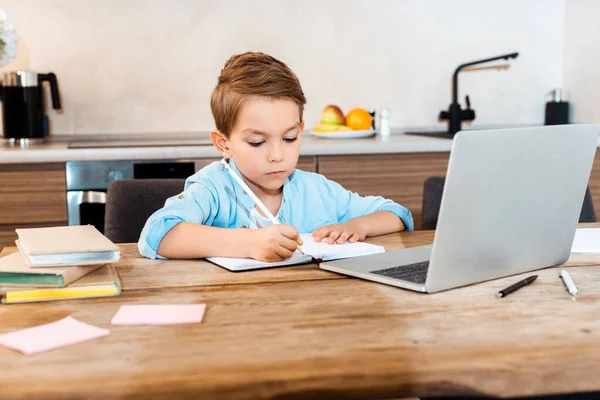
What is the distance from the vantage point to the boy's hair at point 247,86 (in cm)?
153

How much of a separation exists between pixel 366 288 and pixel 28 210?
1.78m

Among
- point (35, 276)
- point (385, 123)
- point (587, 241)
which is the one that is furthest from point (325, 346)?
point (385, 123)

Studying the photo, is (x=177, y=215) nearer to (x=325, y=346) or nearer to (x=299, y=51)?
(x=325, y=346)

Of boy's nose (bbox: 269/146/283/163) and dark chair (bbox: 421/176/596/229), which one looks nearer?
boy's nose (bbox: 269/146/283/163)

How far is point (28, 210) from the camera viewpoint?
8.43 feet

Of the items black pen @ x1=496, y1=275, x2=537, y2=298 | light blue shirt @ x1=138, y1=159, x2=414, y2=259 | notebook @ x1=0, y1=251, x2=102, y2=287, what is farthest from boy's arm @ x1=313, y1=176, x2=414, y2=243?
notebook @ x1=0, y1=251, x2=102, y2=287

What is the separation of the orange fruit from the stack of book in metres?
1.97

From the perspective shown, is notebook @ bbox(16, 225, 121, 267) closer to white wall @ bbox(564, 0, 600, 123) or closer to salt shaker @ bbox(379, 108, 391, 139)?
salt shaker @ bbox(379, 108, 391, 139)

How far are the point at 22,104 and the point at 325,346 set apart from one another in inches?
92.2

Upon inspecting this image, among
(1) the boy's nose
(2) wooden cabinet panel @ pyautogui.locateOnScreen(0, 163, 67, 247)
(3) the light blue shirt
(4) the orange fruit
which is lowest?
(2) wooden cabinet panel @ pyautogui.locateOnScreen(0, 163, 67, 247)

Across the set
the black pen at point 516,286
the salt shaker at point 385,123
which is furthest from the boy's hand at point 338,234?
the salt shaker at point 385,123

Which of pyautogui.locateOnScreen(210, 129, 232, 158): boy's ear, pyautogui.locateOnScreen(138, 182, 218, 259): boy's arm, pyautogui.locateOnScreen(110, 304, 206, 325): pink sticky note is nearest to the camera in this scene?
pyautogui.locateOnScreen(110, 304, 206, 325): pink sticky note

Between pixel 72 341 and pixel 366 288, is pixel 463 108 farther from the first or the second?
pixel 72 341

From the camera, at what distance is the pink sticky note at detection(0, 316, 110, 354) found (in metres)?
0.86
